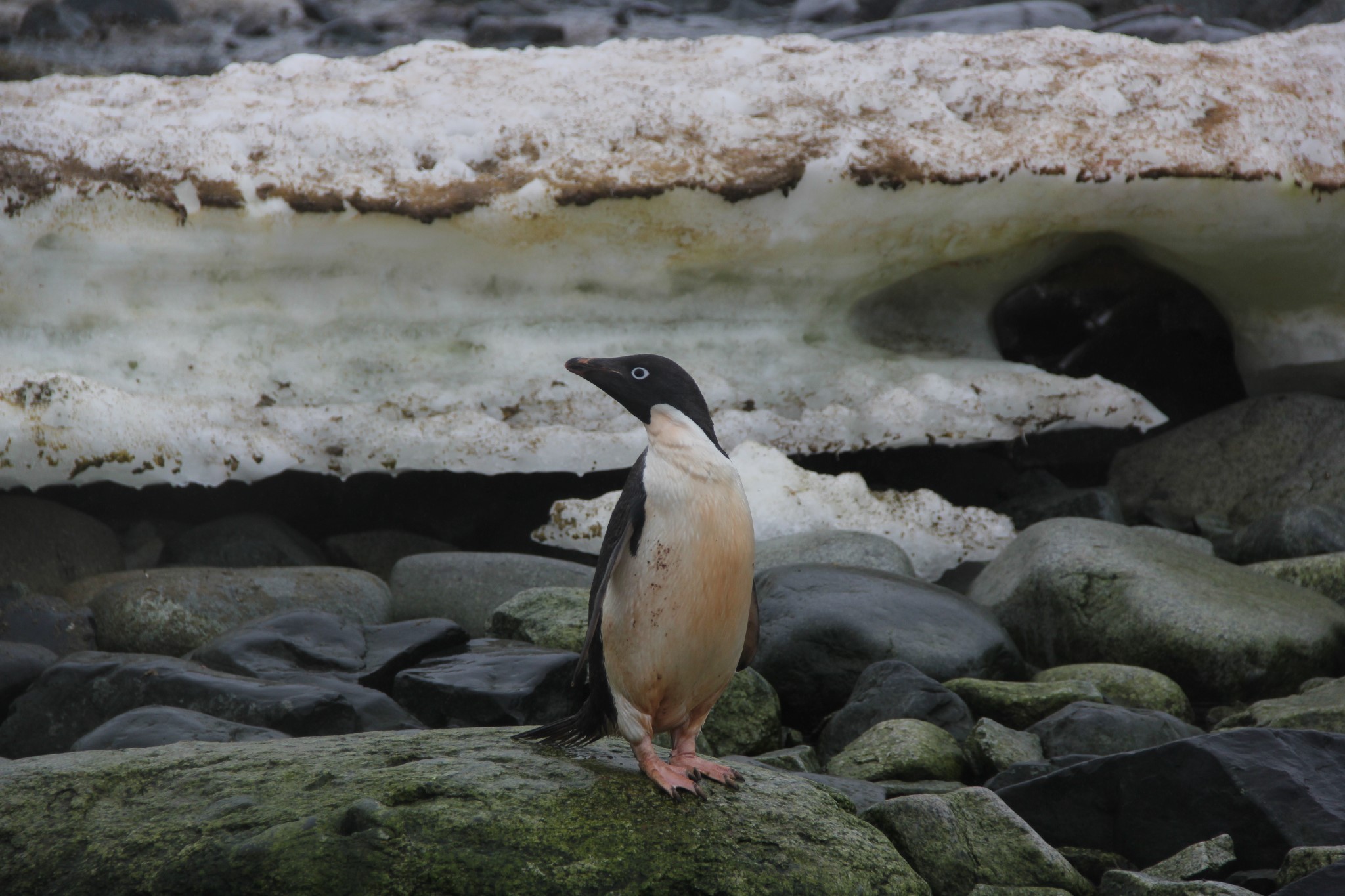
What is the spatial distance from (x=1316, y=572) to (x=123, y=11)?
472 inches

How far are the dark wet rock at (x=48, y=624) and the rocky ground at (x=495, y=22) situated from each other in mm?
7218

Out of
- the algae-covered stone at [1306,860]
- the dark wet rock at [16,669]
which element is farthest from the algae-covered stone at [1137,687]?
the dark wet rock at [16,669]

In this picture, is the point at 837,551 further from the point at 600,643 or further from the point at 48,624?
the point at 48,624

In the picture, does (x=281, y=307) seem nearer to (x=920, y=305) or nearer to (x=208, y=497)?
(x=208, y=497)

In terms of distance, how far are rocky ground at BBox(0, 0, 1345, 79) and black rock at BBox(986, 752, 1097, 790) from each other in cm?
878

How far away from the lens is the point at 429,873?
7.67ft

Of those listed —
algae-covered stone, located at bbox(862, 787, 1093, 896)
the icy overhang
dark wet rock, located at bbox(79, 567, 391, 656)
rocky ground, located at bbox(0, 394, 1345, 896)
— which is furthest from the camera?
the icy overhang

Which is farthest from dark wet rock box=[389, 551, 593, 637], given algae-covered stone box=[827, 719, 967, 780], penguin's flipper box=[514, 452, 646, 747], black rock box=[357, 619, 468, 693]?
penguin's flipper box=[514, 452, 646, 747]

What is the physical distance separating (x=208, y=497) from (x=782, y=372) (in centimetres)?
313

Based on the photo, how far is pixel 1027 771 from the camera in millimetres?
3506

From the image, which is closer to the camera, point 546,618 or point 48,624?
point 546,618

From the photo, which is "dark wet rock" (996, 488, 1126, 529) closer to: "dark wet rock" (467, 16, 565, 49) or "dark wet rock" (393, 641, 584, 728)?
"dark wet rock" (393, 641, 584, 728)

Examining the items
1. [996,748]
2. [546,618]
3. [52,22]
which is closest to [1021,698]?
[996,748]

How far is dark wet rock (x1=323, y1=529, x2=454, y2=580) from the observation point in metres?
6.08
